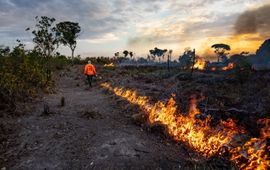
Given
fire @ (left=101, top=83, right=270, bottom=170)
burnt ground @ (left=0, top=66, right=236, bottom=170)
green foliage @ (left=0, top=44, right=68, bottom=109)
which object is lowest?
burnt ground @ (left=0, top=66, right=236, bottom=170)

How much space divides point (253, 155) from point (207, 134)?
2.23 meters

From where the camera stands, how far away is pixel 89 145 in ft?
26.3

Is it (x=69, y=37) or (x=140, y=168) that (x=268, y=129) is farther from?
(x=69, y=37)

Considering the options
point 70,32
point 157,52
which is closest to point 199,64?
point 70,32

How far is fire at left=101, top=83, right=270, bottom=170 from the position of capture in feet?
22.6

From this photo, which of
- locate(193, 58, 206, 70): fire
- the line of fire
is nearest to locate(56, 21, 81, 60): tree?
locate(193, 58, 206, 70): fire

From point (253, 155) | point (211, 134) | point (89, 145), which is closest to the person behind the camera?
point (253, 155)

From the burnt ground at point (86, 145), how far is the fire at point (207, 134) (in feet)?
1.35

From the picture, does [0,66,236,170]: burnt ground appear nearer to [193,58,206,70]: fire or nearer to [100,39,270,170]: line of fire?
[100,39,270,170]: line of fire

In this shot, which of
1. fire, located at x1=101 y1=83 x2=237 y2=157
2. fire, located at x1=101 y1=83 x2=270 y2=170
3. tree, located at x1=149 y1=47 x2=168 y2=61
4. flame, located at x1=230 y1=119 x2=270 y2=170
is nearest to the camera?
flame, located at x1=230 y1=119 x2=270 y2=170

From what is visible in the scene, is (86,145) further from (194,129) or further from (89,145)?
(194,129)

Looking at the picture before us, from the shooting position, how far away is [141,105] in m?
12.8

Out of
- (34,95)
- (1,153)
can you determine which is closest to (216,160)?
(1,153)

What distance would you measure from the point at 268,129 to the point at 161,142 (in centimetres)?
323
